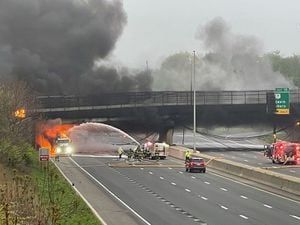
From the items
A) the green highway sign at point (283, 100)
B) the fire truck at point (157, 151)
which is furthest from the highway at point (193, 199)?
the green highway sign at point (283, 100)

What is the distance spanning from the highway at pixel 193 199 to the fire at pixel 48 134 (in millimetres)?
23801

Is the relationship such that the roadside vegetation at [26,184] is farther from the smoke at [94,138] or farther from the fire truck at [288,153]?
the fire truck at [288,153]

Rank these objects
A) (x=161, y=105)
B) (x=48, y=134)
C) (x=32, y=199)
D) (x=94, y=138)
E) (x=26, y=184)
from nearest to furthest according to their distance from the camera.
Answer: (x=32, y=199) < (x=26, y=184) < (x=48, y=134) < (x=161, y=105) < (x=94, y=138)

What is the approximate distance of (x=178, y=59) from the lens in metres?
184

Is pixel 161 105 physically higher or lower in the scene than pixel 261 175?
higher

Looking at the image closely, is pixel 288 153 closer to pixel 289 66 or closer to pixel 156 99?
pixel 156 99

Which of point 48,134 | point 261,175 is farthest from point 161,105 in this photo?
point 261,175

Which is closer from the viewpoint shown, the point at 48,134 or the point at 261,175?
the point at 261,175

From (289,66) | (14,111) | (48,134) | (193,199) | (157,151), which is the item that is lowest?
(157,151)

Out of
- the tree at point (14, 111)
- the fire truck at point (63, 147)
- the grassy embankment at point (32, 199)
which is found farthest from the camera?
the fire truck at point (63, 147)

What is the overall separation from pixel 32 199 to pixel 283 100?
51543 millimetres

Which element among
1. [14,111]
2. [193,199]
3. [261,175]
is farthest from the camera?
[14,111]

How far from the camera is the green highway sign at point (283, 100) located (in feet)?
216

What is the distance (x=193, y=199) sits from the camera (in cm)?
3077
